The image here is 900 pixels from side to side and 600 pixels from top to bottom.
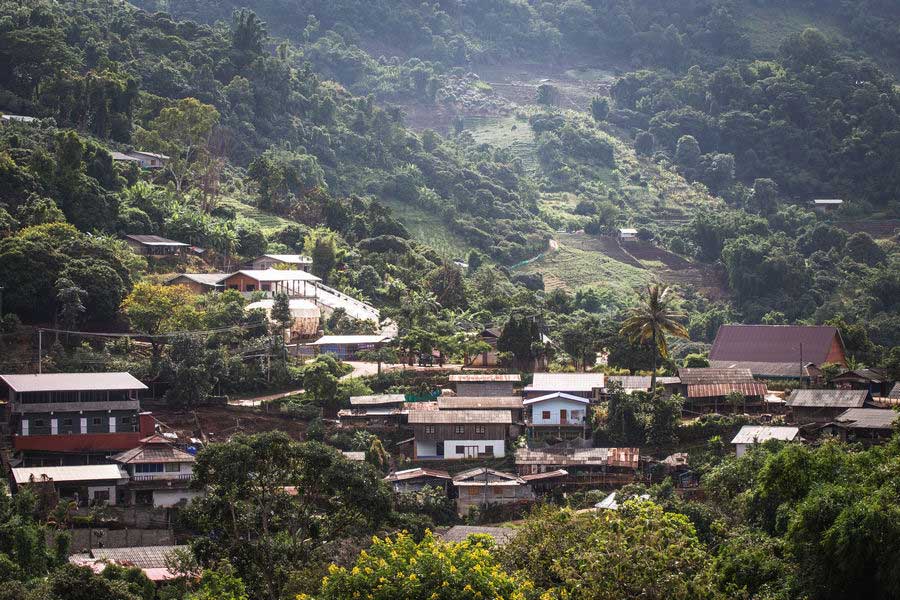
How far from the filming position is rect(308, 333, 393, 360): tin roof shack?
7231 centimetres

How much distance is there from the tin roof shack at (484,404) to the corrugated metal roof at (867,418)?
43.3 feet

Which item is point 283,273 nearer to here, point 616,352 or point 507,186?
point 616,352

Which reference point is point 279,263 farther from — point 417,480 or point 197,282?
point 417,480

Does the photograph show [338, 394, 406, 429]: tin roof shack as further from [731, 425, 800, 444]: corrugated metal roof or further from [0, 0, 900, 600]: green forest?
[731, 425, 800, 444]: corrugated metal roof

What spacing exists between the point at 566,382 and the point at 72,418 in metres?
20.9

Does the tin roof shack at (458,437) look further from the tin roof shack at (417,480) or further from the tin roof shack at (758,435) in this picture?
the tin roof shack at (758,435)

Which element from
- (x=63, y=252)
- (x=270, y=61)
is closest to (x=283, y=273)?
(x=63, y=252)

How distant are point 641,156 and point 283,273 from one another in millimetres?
76331

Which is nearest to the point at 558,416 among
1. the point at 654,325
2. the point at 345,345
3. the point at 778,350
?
the point at 654,325

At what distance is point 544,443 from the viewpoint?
63.8 meters

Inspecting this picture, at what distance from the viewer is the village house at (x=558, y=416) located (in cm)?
6450

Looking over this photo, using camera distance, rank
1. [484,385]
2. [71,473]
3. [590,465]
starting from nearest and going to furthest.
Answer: [71,473], [590,465], [484,385]

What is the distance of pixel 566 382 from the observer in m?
66.8

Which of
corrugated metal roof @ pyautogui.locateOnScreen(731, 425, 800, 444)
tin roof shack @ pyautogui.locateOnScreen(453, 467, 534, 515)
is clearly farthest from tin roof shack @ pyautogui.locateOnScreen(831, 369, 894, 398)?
tin roof shack @ pyautogui.locateOnScreen(453, 467, 534, 515)
